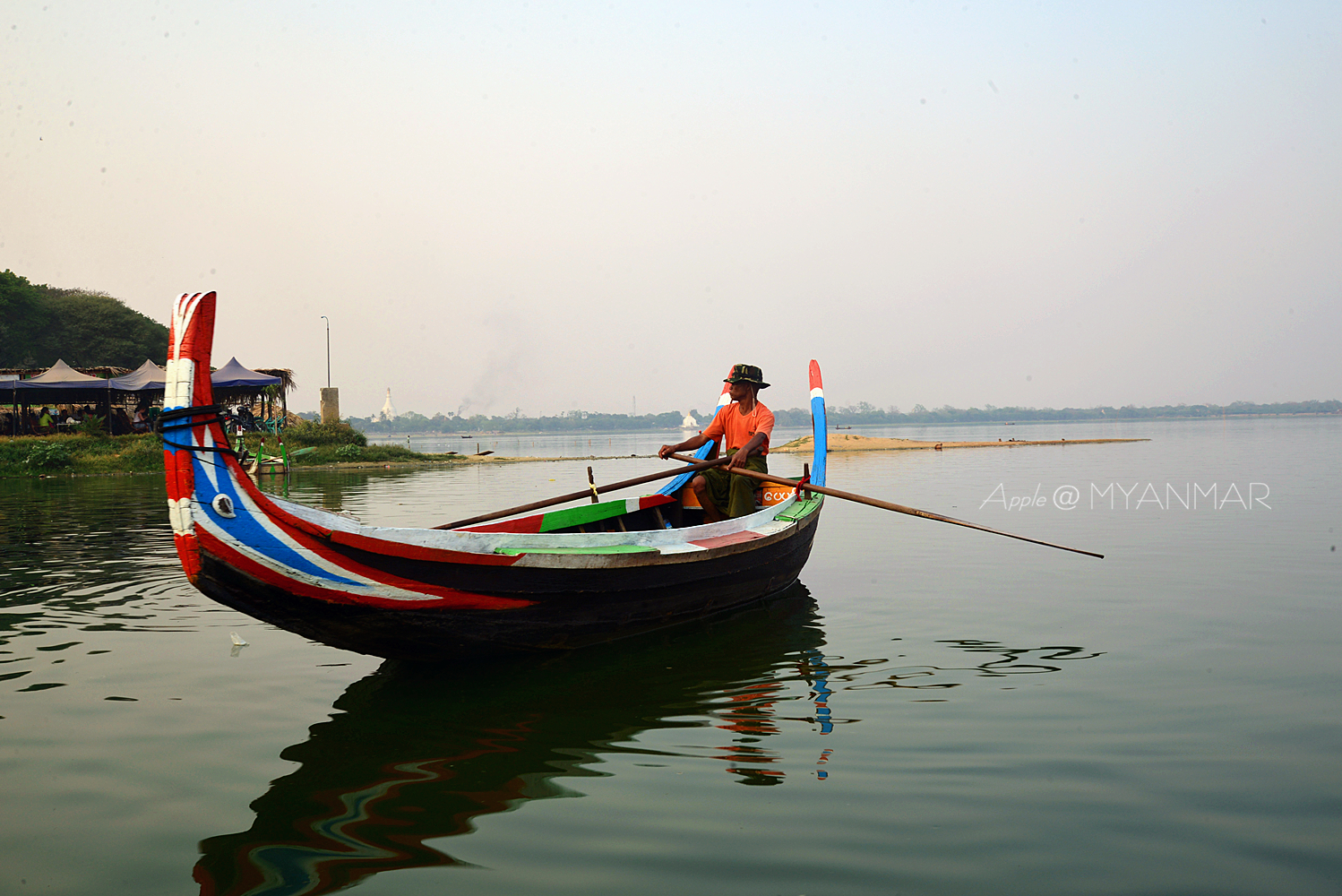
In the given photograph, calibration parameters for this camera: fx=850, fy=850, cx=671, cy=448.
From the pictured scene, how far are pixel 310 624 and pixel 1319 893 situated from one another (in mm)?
4883

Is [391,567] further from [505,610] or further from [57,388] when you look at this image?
[57,388]

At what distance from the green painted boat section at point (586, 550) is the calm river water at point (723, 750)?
0.87 metres

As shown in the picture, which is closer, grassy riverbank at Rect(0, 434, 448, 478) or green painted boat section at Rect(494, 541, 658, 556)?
green painted boat section at Rect(494, 541, 658, 556)

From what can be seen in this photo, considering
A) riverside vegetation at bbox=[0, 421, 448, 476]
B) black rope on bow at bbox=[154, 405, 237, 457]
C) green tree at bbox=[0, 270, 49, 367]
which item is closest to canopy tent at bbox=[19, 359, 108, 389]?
riverside vegetation at bbox=[0, 421, 448, 476]

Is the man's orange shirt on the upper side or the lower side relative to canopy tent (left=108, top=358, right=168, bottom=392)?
lower

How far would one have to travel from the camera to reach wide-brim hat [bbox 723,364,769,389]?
29.2 ft

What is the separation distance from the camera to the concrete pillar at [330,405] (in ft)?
124

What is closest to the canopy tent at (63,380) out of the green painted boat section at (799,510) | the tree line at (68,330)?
the tree line at (68,330)

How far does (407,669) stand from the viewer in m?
5.93

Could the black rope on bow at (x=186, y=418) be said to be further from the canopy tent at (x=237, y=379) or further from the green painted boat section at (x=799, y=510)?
the canopy tent at (x=237, y=379)

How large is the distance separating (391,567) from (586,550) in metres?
1.30

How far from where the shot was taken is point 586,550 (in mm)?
5691

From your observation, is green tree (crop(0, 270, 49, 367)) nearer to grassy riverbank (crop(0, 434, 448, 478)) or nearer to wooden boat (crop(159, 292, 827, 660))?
grassy riverbank (crop(0, 434, 448, 478))

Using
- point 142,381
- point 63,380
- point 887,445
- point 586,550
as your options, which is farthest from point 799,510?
point 887,445
